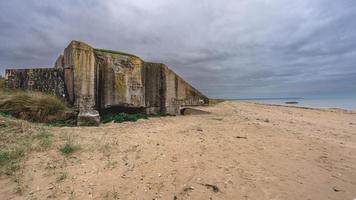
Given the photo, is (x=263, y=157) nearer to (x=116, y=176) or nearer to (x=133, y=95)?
(x=116, y=176)

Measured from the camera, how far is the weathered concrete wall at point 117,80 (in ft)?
24.0

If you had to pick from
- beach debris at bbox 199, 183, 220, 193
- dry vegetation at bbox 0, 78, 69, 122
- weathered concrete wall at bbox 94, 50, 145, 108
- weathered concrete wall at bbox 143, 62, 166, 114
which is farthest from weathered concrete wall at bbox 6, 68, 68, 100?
beach debris at bbox 199, 183, 220, 193

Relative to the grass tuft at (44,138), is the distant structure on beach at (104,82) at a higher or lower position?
higher

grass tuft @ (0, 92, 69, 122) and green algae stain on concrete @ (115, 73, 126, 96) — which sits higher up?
green algae stain on concrete @ (115, 73, 126, 96)

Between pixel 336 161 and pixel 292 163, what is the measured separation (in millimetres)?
963

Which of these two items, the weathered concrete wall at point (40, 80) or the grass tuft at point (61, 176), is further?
the weathered concrete wall at point (40, 80)

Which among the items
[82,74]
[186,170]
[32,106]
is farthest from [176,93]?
[186,170]

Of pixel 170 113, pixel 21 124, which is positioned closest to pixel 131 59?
pixel 170 113

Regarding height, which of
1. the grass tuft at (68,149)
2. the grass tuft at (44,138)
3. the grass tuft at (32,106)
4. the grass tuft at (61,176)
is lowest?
the grass tuft at (61,176)

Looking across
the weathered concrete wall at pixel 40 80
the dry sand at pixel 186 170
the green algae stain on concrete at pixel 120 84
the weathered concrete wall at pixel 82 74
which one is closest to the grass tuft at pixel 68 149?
the dry sand at pixel 186 170

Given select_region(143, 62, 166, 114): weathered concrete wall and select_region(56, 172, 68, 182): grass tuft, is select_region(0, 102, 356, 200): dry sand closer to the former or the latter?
select_region(56, 172, 68, 182): grass tuft

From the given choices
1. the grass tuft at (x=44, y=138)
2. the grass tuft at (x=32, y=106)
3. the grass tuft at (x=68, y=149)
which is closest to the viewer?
the grass tuft at (x=68, y=149)

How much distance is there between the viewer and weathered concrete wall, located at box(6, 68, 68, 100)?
638 cm

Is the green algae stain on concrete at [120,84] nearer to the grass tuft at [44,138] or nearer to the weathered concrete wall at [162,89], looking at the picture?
the weathered concrete wall at [162,89]
